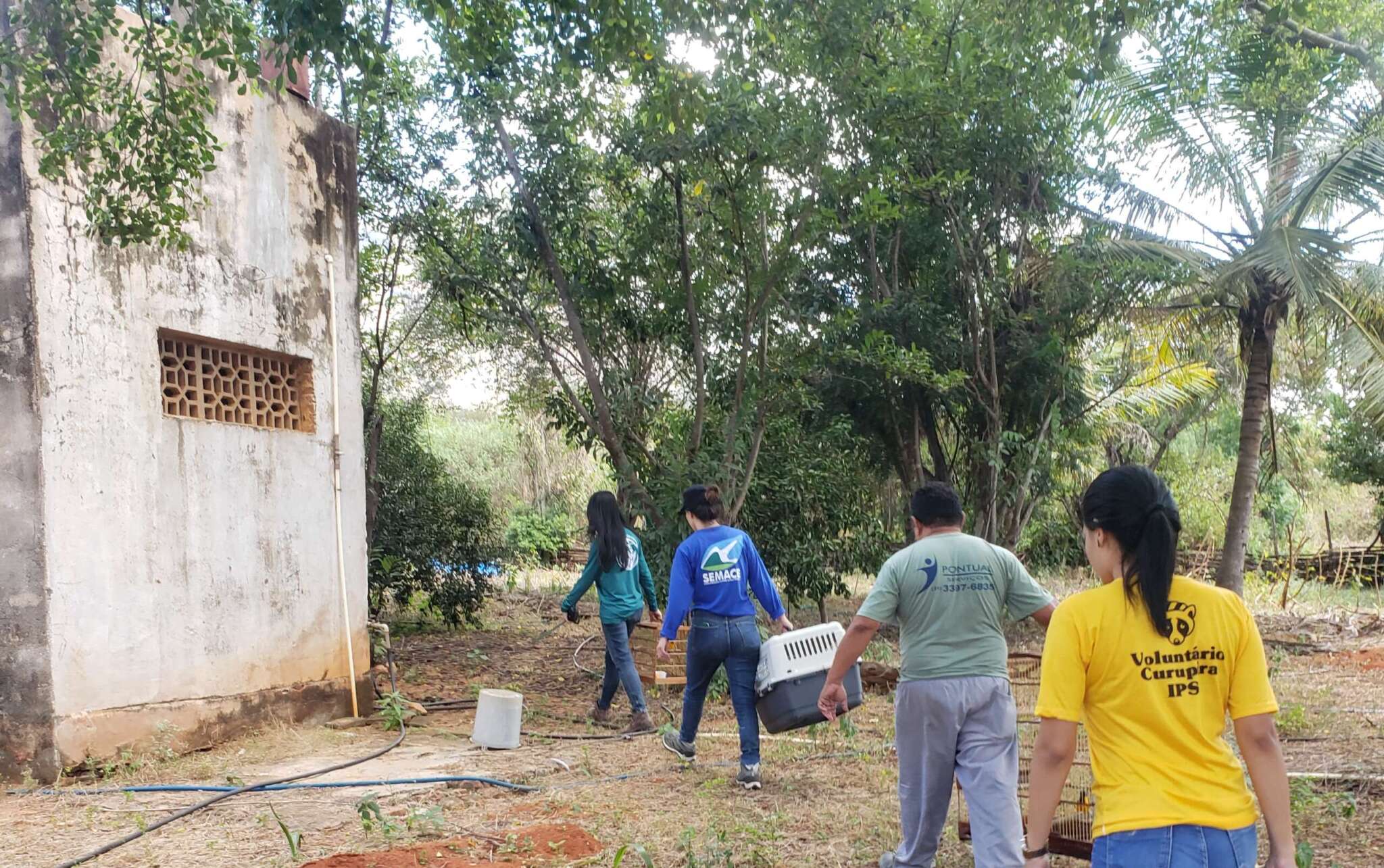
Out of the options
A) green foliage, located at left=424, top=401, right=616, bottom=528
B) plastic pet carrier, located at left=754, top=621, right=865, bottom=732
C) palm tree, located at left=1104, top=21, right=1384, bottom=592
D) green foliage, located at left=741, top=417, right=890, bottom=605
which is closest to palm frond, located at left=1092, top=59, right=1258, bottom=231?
palm tree, located at left=1104, top=21, right=1384, bottom=592

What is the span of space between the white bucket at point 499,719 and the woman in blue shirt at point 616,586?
92 cm

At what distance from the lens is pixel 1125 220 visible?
13859 mm

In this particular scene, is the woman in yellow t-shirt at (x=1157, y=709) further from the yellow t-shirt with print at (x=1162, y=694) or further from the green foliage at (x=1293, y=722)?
the green foliage at (x=1293, y=722)

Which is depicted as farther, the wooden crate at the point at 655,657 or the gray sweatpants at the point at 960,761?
the wooden crate at the point at 655,657

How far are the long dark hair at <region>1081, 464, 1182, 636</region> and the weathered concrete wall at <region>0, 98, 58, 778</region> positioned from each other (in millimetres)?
6312

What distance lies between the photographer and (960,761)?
4.41 metres

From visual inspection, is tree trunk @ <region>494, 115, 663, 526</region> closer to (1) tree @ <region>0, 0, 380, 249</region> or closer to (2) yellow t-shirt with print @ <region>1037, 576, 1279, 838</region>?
(1) tree @ <region>0, 0, 380, 249</region>

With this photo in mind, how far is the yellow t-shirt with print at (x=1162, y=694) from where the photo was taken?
8.48 feet

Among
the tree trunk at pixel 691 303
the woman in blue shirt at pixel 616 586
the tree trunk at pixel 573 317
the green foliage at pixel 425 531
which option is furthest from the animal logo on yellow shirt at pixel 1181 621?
the green foliage at pixel 425 531

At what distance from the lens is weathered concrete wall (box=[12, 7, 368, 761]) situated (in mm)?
6891

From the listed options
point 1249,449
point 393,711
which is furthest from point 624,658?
point 1249,449

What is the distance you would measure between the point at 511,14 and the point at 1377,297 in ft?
37.9

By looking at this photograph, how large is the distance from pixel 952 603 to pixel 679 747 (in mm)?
3135

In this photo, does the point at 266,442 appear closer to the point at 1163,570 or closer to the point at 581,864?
the point at 581,864
